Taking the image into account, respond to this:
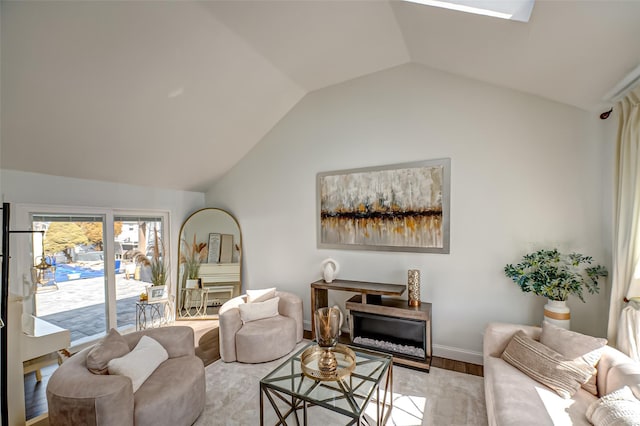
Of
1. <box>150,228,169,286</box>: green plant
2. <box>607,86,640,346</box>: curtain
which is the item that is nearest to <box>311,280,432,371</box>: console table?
<box>607,86,640,346</box>: curtain

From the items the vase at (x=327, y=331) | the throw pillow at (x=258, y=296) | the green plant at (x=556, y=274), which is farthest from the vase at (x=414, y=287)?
the throw pillow at (x=258, y=296)

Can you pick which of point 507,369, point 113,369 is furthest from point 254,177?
point 507,369

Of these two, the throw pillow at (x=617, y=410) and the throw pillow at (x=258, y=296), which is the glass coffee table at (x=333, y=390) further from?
the throw pillow at (x=258, y=296)

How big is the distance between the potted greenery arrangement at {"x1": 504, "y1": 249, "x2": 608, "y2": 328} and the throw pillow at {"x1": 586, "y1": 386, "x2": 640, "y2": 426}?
0.94m

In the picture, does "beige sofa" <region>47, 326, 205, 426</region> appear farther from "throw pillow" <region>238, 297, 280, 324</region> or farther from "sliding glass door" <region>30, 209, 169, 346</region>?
"sliding glass door" <region>30, 209, 169, 346</region>

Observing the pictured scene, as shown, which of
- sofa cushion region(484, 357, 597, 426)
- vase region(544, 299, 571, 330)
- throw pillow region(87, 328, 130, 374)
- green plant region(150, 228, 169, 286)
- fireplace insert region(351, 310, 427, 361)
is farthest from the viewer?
green plant region(150, 228, 169, 286)

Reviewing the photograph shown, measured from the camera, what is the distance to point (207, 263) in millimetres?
4613

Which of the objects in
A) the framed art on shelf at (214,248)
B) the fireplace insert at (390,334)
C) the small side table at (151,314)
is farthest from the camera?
the framed art on shelf at (214,248)

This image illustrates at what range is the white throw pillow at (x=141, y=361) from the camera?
190cm

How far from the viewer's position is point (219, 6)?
2.29m

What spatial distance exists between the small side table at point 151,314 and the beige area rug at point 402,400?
162 centimetres

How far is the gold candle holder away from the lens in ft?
9.98

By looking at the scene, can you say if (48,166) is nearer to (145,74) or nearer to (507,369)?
(145,74)

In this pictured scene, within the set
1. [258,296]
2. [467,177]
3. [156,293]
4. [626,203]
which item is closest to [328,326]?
[258,296]
